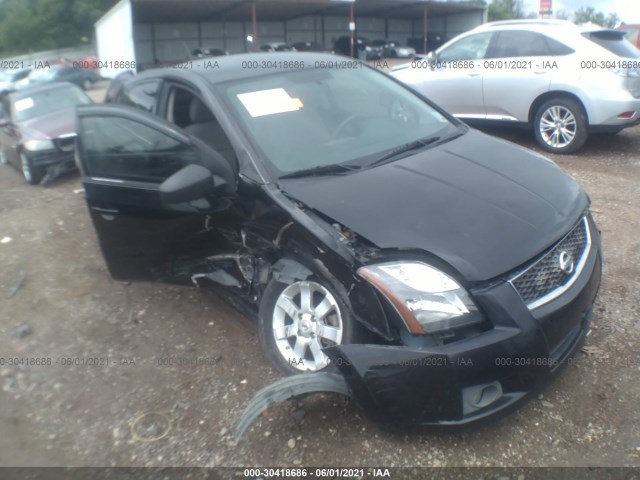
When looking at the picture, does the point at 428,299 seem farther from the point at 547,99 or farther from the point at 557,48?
the point at 557,48

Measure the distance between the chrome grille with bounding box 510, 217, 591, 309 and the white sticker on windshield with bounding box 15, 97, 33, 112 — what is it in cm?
876

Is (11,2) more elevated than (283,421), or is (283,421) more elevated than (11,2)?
(11,2)

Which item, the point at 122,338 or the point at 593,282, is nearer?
the point at 593,282

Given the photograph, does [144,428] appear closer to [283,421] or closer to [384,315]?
[283,421]

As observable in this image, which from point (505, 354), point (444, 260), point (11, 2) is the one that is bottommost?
point (505, 354)

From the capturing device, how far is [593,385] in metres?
3.12

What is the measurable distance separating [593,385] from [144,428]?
236cm

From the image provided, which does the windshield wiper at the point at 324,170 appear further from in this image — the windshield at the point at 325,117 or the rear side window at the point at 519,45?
the rear side window at the point at 519,45

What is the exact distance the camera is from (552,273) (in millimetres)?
2781

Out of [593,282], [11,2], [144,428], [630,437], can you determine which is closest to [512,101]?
[593,282]

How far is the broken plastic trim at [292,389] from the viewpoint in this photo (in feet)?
9.11

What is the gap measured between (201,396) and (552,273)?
196cm

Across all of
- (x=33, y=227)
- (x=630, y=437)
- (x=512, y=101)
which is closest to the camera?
(x=630, y=437)

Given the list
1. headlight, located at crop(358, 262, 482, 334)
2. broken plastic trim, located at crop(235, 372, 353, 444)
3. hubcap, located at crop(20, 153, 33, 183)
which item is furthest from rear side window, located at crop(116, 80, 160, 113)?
hubcap, located at crop(20, 153, 33, 183)
